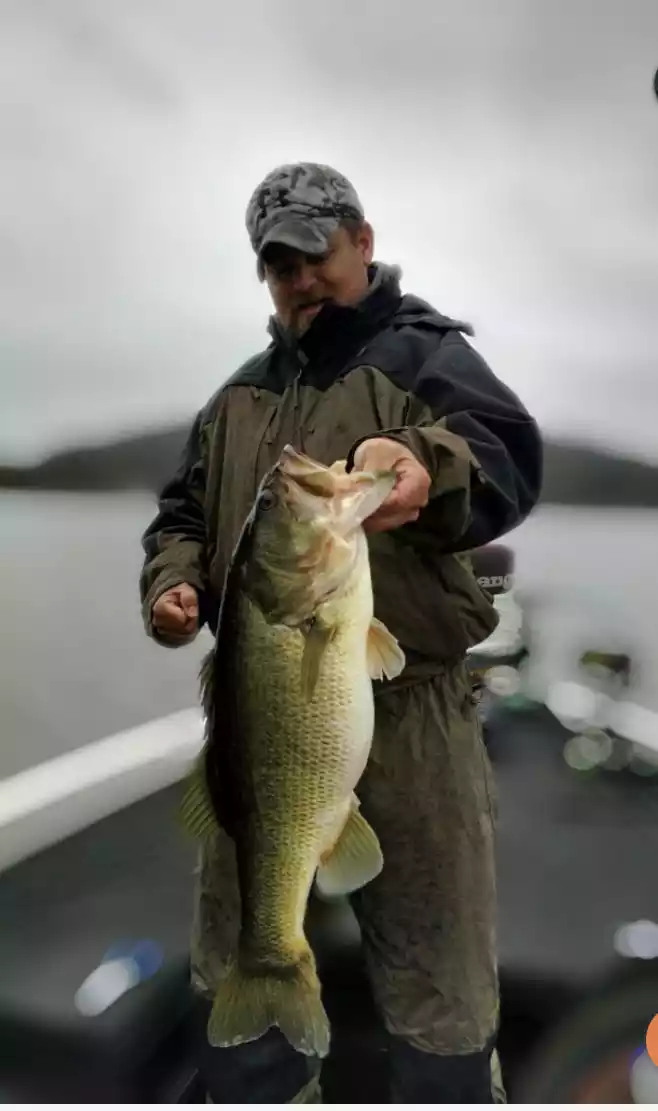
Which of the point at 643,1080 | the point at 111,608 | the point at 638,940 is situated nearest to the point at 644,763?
the point at 638,940

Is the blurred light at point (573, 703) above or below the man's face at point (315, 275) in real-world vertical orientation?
below

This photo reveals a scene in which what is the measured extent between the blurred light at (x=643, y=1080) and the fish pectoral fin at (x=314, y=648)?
79cm

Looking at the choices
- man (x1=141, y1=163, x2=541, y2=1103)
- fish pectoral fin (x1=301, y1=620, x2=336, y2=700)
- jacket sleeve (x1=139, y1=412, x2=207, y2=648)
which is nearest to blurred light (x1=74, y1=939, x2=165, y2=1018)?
man (x1=141, y1=163, x2=541, y2=1103)

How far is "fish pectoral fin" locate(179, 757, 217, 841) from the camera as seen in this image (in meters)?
0.99

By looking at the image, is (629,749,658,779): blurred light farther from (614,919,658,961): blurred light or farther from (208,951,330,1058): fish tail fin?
(208,951,330,1058): fish tail fin

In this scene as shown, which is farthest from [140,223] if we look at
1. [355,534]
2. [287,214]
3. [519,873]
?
[519,873]

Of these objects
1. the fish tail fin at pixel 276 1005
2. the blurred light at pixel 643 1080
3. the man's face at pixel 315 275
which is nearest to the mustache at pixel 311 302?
the man's face at pixel 315 275

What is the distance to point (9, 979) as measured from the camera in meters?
1.19

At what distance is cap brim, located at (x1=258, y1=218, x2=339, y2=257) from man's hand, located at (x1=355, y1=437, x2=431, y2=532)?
0.97ft

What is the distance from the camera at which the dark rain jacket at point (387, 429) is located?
996 millimetres

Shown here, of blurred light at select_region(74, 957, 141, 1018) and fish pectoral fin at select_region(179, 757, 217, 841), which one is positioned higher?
fish pectoral fin at select_region(179, 757, 217, 841)

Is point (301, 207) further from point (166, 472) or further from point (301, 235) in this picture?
point (166, 472)

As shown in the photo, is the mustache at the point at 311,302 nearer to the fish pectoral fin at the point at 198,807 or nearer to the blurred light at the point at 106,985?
the fish pectoral fin at the point at 198,807

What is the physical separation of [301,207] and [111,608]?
60 centimetres
